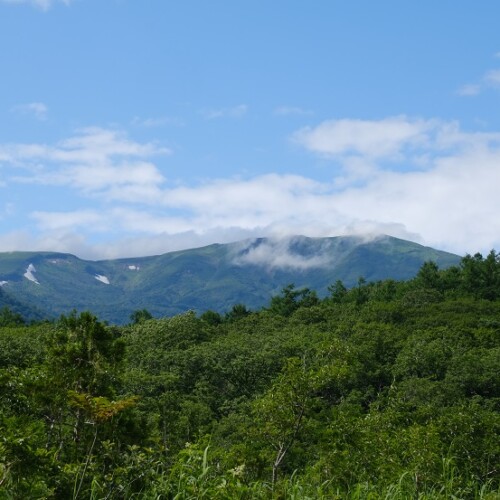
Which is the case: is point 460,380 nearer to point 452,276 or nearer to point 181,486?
point 181,486

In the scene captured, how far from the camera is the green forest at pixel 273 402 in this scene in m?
6.61

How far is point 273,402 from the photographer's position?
15781mm

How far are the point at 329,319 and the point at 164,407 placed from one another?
46575 millimetres

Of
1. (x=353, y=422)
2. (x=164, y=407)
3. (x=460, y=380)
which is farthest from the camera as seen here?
(x=460, y=380)

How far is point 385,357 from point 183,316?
2482 centimetres

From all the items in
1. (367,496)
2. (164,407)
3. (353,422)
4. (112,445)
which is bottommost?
(164,407)

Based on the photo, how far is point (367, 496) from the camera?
262 inches

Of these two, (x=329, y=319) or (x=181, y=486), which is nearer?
(x=181, y=486)

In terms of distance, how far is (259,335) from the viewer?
255 feet

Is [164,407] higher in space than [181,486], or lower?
lower

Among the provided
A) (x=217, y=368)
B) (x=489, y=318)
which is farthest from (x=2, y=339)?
(x=489, y=318)

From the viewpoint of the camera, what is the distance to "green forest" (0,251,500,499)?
21.7 feet

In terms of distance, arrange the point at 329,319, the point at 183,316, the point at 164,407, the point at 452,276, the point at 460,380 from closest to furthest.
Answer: the point at 164,407 < the point at 460,380 < the point at 183,316 < the point at 329,319 < the point at 452,276

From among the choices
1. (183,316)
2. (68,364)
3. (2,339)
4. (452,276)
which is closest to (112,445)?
(68,364)
